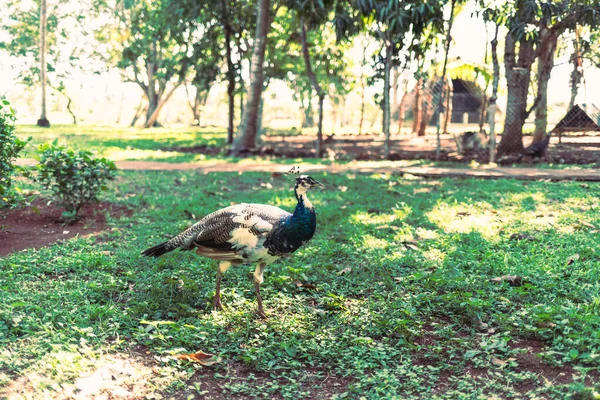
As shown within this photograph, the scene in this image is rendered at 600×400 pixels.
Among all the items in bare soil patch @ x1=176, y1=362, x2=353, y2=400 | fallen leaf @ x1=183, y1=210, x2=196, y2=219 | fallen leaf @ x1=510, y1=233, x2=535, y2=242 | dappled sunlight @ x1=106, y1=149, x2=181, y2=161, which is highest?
dappled sunlight @ x1=106, y1=149, x2=181, y2=161

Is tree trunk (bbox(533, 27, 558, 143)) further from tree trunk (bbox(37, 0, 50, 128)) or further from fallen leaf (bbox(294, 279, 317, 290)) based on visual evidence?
tree trunk (bbox(37, 0, 50, 128))

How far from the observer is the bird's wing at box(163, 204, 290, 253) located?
4.20 meters

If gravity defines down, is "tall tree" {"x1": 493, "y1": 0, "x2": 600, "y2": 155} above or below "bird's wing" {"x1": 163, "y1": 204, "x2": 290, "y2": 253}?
above

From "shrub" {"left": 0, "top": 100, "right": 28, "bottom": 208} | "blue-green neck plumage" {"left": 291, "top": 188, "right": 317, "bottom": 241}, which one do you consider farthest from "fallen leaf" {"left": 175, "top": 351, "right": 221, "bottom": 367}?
"shrub" {"left": 0, "top": 100, "right": 28, "bottom": 208}

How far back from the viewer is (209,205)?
7840 millimetres

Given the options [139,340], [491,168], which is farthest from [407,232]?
[491,168]

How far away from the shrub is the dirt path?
540 centimetres

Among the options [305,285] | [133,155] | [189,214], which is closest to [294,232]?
[305,285]

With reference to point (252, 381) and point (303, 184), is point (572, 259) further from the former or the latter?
point (252, 381)

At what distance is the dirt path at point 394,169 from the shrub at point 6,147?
5.40 m

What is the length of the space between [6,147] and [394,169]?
791 cm

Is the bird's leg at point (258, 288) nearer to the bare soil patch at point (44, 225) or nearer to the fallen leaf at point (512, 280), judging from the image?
the fallen leaf at point (512, 280)

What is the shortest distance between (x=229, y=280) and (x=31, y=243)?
7.55 feet

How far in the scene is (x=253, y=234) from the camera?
4.16m
